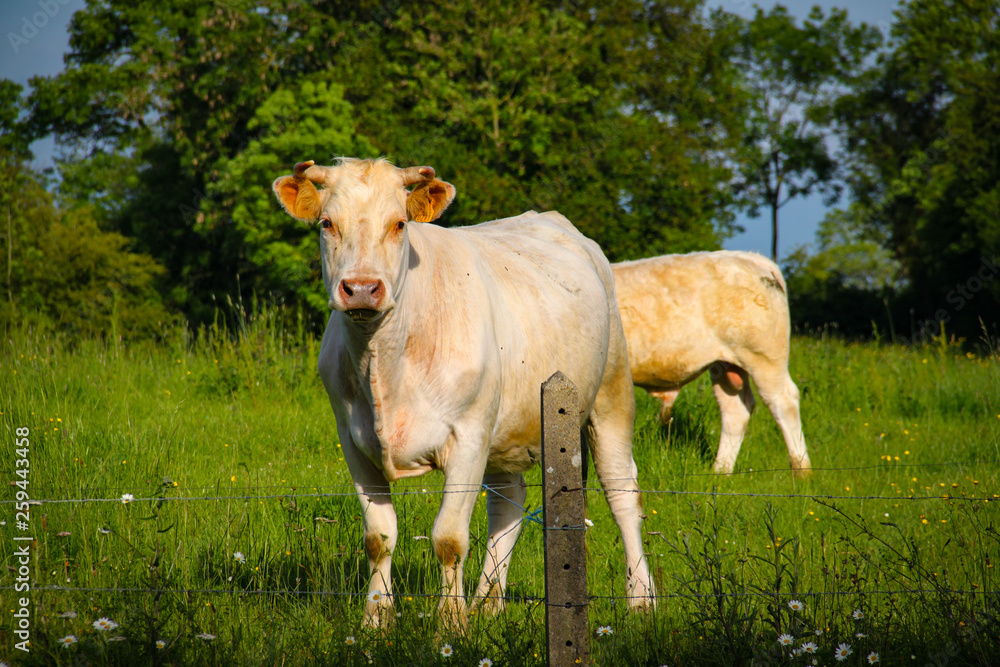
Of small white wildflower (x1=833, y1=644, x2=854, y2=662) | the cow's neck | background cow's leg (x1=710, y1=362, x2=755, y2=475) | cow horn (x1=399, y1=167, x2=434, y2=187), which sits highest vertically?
cow horn (x1=399, y1=167, x2=434, y2=187)

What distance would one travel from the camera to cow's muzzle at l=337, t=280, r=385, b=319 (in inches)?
126

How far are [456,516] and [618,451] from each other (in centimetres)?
195

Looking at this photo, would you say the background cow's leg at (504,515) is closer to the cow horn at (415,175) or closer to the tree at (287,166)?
the cow horn at (415,175)

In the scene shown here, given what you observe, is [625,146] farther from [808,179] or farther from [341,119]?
[808,179]

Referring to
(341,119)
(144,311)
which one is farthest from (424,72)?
(144,311)

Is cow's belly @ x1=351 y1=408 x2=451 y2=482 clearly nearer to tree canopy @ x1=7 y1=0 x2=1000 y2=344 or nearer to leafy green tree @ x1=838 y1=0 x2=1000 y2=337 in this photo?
tree canopy @ x1=7 y1=0 x2=1000 y2=344

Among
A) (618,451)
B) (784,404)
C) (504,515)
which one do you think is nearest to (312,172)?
(504,515)

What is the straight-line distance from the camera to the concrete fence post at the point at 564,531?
8.81 ft

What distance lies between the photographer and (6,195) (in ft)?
72.2

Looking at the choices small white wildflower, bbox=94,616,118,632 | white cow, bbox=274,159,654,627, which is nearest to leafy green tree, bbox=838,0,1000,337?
white cow, bbox=274,159,654,627

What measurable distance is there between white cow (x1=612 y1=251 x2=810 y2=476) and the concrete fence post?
543 cm

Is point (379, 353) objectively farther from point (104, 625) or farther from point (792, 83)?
point (792, 83)

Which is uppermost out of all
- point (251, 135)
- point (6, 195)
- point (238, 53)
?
point (238, 53)

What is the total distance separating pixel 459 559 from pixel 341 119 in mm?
17582
